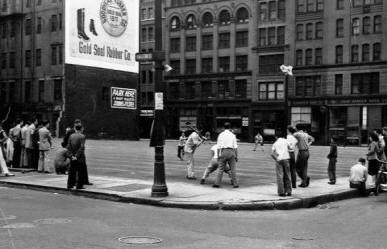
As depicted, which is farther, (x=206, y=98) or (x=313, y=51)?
(x=206, y=98)

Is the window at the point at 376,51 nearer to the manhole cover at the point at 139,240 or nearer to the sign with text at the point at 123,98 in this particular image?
the sign with text at the point at 123,98

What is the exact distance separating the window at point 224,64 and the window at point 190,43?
4661 millimetres

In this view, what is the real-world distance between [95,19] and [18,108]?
60.5 m

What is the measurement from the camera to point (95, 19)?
13.3m

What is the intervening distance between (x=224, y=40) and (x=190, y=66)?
6229mm

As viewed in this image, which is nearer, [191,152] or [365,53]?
[191,152]

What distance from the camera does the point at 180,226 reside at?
10398 millimetres

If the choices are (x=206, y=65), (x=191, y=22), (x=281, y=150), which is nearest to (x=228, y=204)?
(x=281, y=150)

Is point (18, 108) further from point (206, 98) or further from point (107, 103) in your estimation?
point (206, 98)

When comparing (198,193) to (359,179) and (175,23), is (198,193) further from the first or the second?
(175,23)

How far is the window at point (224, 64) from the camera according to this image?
238 feet

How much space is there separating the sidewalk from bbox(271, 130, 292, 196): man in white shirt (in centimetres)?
24

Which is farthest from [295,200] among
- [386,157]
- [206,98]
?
[206,98]

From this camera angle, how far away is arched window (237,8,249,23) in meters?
71.2
